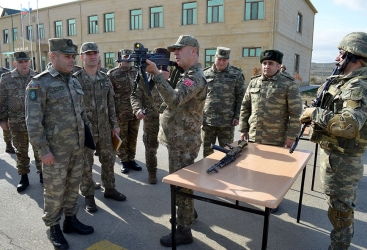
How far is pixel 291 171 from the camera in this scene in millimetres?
2418

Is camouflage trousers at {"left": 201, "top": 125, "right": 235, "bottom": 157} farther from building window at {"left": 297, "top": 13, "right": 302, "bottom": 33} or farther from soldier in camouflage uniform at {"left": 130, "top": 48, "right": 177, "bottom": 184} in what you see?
building window at {"left": 297, "top": 13, "right": 302, "bottom": 33}

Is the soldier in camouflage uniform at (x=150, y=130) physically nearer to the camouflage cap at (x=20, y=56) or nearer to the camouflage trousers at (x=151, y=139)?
the camouflage trousers at (x=151, y=139)

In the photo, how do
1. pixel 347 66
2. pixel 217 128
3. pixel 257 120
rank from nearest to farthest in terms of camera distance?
pixel 347 66 < pixel 257 120 < pixel 217 128

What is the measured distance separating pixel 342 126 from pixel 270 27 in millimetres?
18004

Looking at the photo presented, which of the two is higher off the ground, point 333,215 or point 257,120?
point 257,120

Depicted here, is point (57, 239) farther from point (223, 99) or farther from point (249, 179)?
point (223, 99)

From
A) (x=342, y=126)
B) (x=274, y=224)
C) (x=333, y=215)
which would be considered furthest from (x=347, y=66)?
(x=274, y=224)

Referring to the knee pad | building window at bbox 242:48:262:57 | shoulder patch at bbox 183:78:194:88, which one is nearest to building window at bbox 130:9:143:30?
building window at bbox 242:48:262:57

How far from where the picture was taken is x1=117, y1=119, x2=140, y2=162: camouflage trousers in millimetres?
4941

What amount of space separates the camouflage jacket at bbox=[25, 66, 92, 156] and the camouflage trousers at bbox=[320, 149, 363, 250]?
92.4 inches

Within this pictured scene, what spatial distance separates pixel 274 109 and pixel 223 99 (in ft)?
2.82

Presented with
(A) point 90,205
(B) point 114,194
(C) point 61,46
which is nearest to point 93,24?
(B) point 114,194

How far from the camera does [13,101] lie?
14.2ft

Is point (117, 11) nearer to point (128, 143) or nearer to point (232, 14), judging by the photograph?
point (232, 14)
